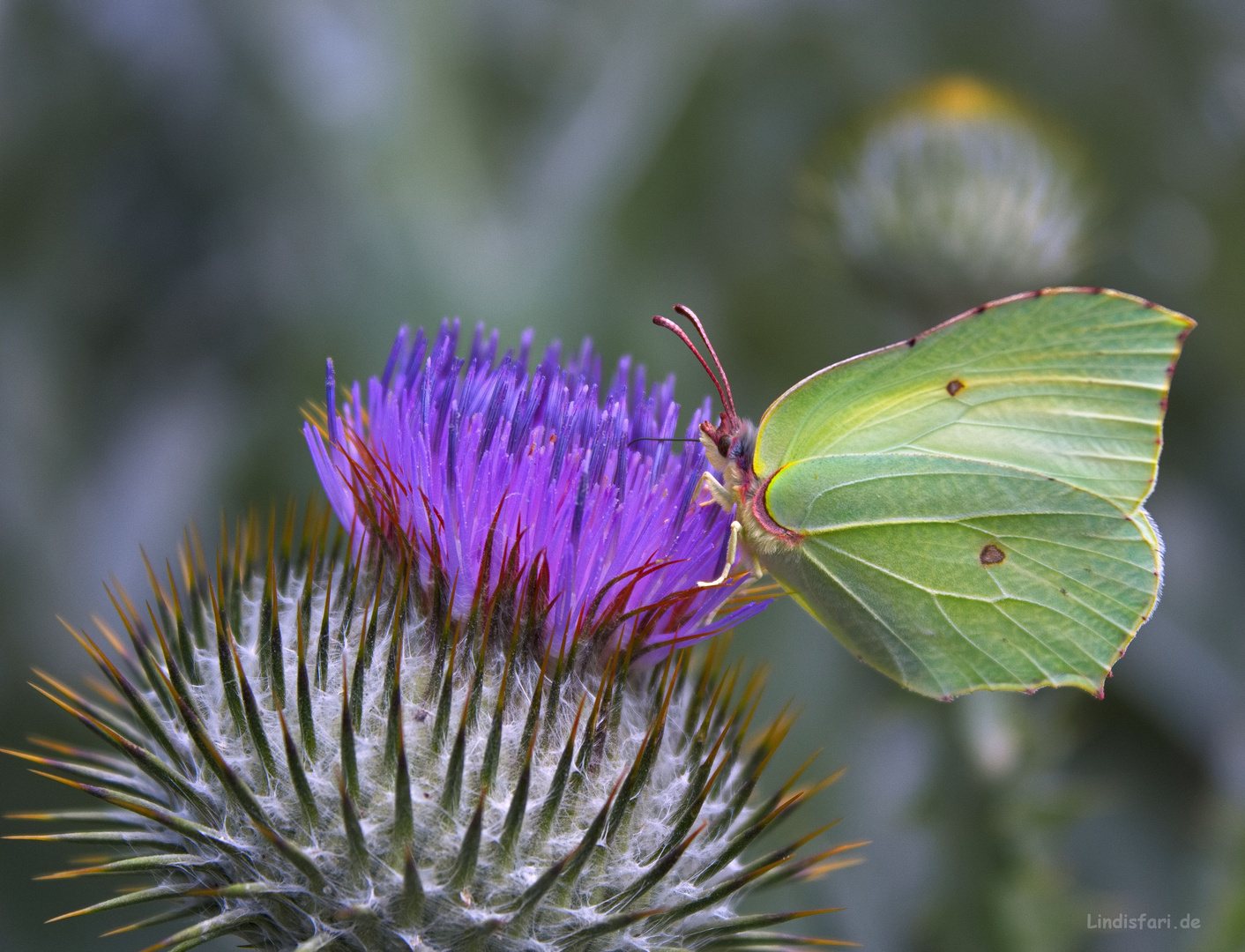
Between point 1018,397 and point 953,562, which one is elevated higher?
point 1018,397

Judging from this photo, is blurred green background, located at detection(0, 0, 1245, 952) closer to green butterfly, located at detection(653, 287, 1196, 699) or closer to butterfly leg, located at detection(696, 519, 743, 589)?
green butterfly, located at detection(653, 287, 1196, 699)

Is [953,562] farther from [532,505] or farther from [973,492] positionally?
[532,505]

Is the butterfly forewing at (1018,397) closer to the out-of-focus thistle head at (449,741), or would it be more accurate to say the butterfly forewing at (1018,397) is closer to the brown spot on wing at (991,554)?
the brown spot on wing at (991,554)

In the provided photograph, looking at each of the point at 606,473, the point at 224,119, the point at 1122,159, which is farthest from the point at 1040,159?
the point at 224,119

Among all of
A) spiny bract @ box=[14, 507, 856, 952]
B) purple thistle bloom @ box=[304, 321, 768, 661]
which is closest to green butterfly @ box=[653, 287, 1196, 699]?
purple thistle bloom @ box=[304, 321, 768, 661]

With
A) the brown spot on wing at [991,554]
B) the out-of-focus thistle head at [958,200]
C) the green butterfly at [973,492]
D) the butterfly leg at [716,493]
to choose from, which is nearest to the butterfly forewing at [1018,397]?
the green butterfly at [973,492]

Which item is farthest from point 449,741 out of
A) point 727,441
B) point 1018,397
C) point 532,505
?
point 1018,397

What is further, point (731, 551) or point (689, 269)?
point (689, 269)
